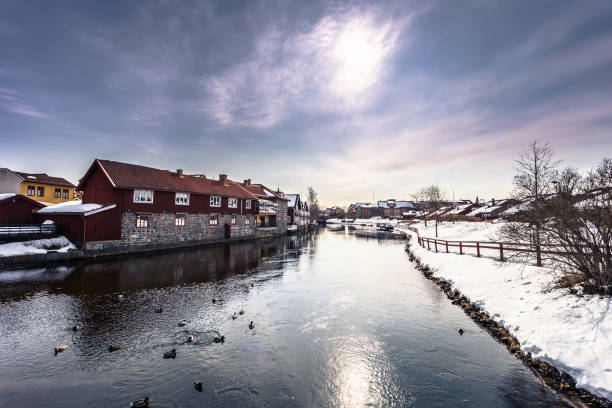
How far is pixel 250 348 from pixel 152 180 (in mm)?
29687

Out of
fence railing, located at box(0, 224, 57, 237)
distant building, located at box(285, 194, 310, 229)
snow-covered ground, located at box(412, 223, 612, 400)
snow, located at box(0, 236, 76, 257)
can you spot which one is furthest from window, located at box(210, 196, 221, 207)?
snow-covered ground, located at box(412, 223, 612, 400)

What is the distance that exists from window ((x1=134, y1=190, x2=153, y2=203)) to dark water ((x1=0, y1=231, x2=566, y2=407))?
13.7 metres

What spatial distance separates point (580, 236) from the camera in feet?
31.1

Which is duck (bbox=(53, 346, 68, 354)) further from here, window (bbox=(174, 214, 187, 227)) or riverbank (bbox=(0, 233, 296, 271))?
window (bbox=(174, 214, 187, 227))

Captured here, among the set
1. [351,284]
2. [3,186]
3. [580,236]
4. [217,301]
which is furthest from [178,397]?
[3,186]

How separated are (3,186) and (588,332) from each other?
61.7 m

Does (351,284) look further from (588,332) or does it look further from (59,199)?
(59,199)

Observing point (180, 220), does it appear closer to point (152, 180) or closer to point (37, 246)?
point (152, 180)

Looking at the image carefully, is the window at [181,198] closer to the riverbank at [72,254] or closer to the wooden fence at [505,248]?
the riverbank at [72,254]

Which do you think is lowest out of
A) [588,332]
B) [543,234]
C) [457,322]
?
[457,322]

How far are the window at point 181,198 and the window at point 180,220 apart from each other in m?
1.61

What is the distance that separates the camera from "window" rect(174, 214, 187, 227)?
32572 millimetres

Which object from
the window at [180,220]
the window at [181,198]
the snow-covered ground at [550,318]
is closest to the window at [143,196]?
the window at [181,198]

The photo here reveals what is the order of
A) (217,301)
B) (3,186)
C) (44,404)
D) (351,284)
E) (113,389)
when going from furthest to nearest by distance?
(3,186), (351,284), (217,301), (113,389), (44,404)
